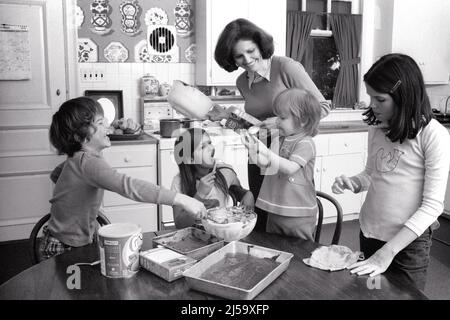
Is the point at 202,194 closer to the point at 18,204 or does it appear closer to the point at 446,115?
the point at 18,204

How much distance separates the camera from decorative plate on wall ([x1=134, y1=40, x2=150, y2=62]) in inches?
151

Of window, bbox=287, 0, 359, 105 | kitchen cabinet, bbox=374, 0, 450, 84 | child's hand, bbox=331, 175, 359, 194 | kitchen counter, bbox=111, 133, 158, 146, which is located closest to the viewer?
child's hand, bbox=331, 175, 359, 194

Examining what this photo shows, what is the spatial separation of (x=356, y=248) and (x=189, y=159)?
1.95 meters

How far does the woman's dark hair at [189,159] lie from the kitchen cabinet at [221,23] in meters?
1.95

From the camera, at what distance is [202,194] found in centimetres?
191

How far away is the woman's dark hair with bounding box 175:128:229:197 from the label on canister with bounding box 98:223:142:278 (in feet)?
2.33

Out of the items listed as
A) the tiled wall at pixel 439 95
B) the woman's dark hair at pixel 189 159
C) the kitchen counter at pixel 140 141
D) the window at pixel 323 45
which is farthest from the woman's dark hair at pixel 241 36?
the tiled wall at pixel 439 95

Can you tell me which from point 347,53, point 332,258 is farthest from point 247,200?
point 347,53

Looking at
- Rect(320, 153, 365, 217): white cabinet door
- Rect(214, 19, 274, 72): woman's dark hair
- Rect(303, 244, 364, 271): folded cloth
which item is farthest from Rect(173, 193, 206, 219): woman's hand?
Rect(320, 153, 365, 217): white cabinet door

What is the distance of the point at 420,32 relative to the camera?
4.27 metres

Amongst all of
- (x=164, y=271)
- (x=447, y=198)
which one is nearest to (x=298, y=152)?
(x=164, y=271)

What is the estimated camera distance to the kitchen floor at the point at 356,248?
2.76m

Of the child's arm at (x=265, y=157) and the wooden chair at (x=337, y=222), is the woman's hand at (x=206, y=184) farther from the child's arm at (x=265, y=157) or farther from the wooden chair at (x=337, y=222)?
the wooden chair at (x=337, y=222)

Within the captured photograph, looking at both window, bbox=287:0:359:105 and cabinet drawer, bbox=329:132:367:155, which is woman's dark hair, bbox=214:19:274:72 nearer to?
cabinet drawer, bbox=329:132:367:155
